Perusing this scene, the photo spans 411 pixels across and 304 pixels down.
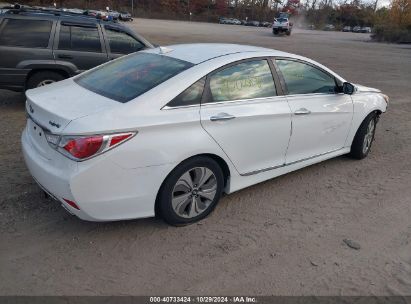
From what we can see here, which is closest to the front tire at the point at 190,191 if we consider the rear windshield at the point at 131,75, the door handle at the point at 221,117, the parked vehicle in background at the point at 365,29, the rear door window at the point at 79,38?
the door handle at the point at 221,117

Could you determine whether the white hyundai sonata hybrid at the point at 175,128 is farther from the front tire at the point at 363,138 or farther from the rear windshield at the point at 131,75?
the front tire at the point at 363,138

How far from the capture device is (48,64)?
6.79 m

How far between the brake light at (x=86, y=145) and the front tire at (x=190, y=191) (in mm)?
619

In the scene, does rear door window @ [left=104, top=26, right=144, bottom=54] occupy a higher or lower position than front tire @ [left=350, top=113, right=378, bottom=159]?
higher

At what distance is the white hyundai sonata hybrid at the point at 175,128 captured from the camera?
9.93 ft

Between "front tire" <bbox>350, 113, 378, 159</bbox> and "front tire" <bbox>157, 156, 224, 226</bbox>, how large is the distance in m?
2.53

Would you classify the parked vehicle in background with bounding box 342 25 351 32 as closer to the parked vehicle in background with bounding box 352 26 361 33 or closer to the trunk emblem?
the parked vehicle in background with bounding box 352 26 361 33

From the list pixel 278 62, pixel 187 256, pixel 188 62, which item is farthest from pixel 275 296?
pixel 278 62

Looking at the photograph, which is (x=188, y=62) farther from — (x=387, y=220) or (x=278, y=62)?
(x=387, y=220)

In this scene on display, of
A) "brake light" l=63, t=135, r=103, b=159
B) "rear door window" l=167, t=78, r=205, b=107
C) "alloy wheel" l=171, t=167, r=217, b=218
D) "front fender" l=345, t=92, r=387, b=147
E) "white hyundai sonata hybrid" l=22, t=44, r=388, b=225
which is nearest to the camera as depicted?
"brake light" l=63, t=135, r=103, b=159

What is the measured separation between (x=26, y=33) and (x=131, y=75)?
3950 mm

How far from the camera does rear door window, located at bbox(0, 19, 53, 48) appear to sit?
6.57 m

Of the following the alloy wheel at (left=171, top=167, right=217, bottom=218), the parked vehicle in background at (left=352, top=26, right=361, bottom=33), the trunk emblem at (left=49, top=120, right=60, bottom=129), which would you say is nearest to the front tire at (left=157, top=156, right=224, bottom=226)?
the alloy wheel at (left=171, top=167, right=217, bottom=218)

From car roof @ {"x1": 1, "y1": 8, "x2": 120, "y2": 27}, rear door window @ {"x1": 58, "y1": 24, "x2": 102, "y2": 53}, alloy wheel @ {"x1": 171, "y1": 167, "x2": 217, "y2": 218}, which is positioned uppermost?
car roof @ {"x1": 1, "y1": 8, "x2": 120, "y2": 27}
